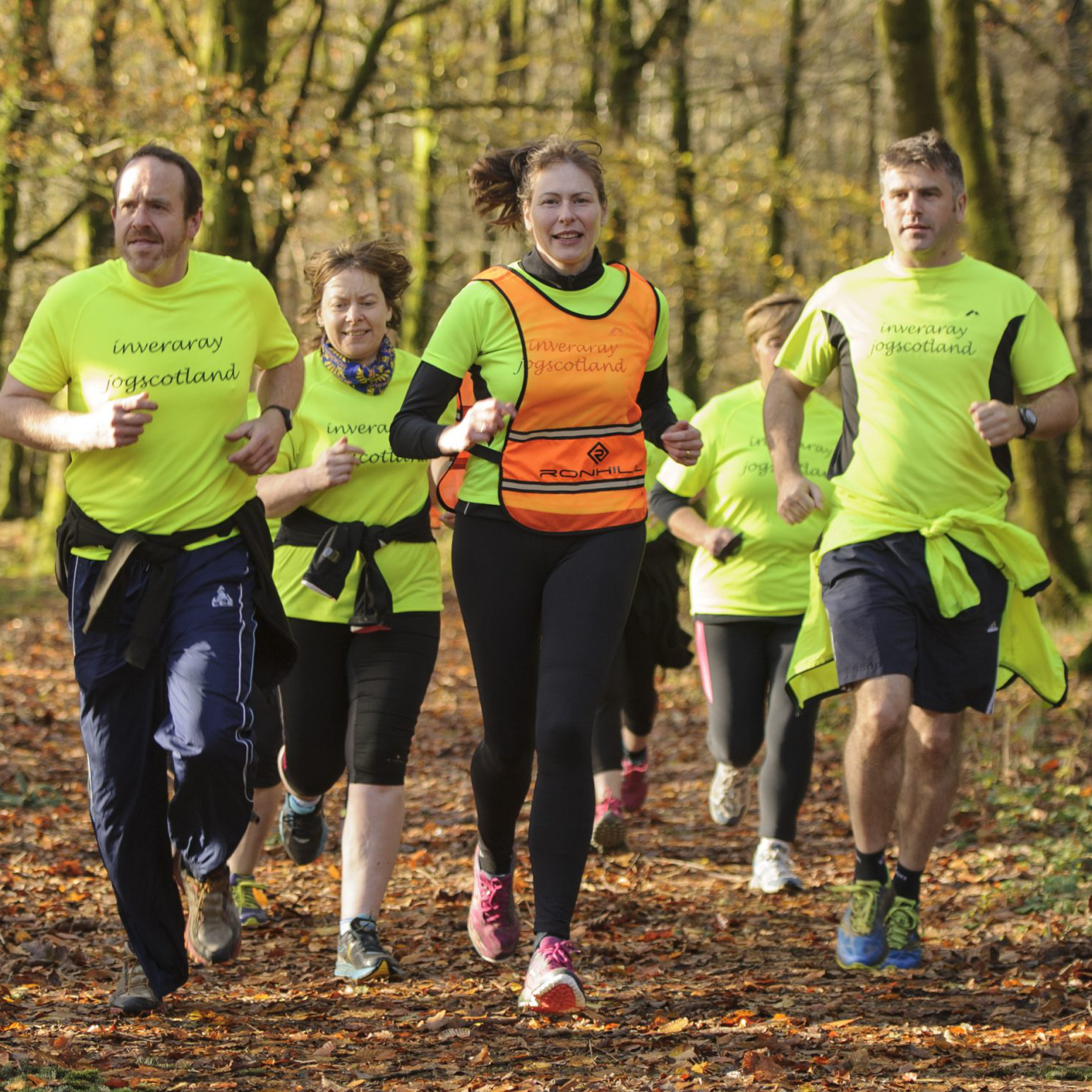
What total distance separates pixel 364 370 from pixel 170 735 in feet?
5.58

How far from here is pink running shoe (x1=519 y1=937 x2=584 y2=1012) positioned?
4.43 m

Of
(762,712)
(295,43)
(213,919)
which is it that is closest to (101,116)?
(295,43)

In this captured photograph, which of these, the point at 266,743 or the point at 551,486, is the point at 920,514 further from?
the point at 266,743

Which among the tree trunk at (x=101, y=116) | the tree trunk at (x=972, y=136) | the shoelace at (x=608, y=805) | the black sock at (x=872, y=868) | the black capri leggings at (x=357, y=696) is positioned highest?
the tree trunk at (x=101, y=116)

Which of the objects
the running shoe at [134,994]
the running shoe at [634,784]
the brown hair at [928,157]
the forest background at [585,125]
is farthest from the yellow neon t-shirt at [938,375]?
the forest background at [585,125]

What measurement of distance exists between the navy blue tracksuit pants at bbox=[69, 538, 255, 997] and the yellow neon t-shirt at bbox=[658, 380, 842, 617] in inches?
113

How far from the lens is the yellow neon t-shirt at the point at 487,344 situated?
4645 mm

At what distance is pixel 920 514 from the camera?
17.0 feet

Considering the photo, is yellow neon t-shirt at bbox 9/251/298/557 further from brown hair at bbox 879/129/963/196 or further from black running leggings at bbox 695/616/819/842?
black running leggings at bbox 695/616/819/842

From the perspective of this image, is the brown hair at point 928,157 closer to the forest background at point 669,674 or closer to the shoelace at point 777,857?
the forest background at point 669,674

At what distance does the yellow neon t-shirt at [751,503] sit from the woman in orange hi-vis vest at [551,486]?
2140mm

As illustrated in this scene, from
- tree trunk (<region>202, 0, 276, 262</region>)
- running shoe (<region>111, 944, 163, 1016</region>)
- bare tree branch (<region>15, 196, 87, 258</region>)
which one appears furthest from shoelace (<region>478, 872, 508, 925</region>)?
bare tree branch (<region>15, 196, 87, 258</region>)

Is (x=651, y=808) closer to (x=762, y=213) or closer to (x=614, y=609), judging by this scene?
(x=614, y=609)

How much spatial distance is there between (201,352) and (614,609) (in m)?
1.49
